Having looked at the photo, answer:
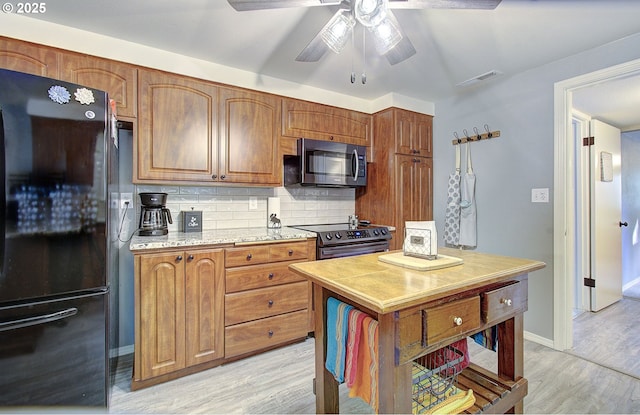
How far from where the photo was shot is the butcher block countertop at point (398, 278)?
2.96 ft

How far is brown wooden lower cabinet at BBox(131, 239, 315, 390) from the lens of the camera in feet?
5.82

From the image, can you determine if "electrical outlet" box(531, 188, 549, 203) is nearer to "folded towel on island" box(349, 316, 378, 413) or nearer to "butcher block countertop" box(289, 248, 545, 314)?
"butcher block countertop" box(289, 248, 545, 314)

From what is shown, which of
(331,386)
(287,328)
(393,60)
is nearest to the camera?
(331,386)

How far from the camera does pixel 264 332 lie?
2162 mm

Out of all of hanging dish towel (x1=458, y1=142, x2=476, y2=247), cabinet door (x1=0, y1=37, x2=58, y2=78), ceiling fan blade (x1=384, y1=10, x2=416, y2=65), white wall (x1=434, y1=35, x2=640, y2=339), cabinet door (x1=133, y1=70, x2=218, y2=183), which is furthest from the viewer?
hanging dish towel (x1=458, y1=142, x2=476, y2=247)

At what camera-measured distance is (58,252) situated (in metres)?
1.33

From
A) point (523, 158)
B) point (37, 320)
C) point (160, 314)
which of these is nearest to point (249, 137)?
point (160, 314)

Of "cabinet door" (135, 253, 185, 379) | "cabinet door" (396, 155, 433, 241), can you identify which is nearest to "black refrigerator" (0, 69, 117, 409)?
"cabinet door" (135, 253, 185, 379)

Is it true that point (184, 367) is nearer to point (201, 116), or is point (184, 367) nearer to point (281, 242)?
point (281, 242)

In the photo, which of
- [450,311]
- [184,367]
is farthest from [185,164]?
[450,311]

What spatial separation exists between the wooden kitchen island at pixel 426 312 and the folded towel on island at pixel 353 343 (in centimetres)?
4

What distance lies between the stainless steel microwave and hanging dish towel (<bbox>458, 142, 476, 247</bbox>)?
102 centimetres

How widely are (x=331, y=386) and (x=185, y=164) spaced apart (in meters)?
1.79

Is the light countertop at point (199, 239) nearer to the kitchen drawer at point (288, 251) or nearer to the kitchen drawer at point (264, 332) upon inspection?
the kitchen drawer at point (288, 251)
